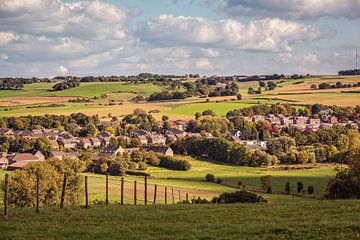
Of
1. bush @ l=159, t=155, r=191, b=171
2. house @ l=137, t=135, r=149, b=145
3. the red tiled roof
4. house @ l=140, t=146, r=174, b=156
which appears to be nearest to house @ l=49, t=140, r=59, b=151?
the red tiled roof

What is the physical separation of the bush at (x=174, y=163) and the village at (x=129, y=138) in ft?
25.6

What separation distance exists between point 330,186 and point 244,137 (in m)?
95.6

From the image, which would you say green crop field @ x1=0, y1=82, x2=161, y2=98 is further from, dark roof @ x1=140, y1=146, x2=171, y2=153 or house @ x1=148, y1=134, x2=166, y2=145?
dark roof @ x1=140, y1=146, x2=171, y2=153

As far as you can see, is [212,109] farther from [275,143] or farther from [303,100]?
[275,143]

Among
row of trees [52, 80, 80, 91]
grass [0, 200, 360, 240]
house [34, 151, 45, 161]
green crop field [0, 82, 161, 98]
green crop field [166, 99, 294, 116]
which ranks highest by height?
row of trees [52, 80, 80, 91]

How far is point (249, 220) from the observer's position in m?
20.5

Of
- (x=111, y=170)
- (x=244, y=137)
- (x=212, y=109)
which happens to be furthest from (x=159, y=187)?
(x=212, y=109)

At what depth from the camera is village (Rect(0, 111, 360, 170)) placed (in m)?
103

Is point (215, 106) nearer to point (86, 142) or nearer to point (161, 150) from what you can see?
point (86, 142)

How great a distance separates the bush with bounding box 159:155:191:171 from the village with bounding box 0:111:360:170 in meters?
7.79

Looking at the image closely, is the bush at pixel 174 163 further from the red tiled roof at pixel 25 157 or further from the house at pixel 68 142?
the house at pixel 68 142

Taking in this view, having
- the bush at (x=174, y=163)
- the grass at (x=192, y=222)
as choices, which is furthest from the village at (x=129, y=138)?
the grass at (x=192, y=222)

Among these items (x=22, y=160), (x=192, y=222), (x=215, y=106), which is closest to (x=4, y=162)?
(x=22, y=160)

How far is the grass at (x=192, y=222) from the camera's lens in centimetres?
1767
